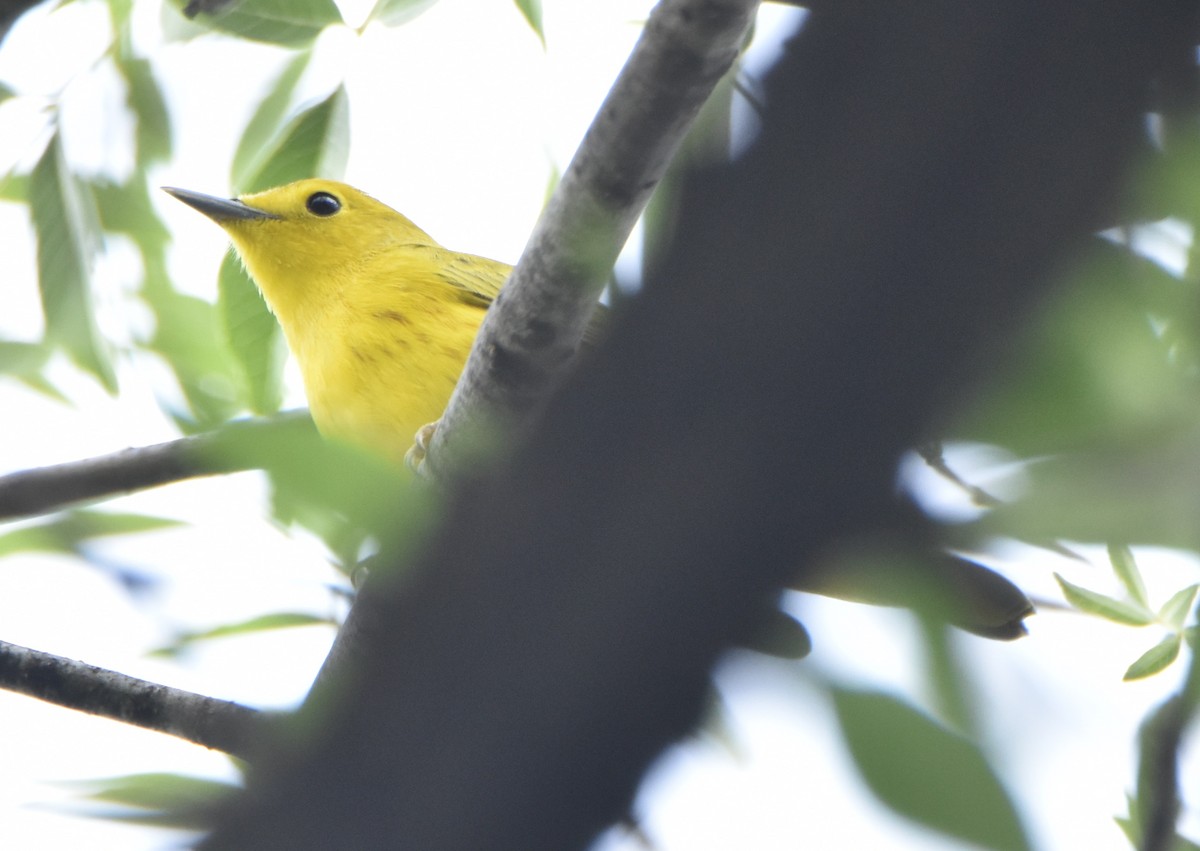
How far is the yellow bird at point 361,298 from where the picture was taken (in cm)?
449

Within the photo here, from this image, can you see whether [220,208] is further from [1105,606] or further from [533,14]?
[1105,606]

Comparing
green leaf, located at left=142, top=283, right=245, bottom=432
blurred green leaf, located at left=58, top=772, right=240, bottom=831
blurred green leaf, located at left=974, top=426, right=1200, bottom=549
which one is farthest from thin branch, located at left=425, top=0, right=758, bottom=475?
green leaf, located at left=142, top=283, right=245, bottom=432

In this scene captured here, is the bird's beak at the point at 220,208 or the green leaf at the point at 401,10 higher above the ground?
the green leaf at the point at 401,10

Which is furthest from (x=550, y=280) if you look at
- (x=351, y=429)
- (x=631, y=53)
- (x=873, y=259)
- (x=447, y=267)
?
(x=447, y=267)

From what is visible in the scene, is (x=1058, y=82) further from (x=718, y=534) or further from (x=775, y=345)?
(x=718, y=534)

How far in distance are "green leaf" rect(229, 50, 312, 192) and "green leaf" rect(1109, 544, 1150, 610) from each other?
8.99 ft

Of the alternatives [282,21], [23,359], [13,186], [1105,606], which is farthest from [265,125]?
[1105,606]

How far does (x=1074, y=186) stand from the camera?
72 cm

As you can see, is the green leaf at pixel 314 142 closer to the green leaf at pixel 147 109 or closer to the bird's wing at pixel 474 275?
the green leaf at pixel 147 109

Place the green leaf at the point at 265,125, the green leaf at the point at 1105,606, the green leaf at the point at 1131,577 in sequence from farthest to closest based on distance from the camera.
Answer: the green leaf at the point at 265,125, the green leaf at the point at 1105,606, the green leaf at the point at 1131,577

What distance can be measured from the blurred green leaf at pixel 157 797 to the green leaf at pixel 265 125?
2488 millimetres

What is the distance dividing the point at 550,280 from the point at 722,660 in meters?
1.34

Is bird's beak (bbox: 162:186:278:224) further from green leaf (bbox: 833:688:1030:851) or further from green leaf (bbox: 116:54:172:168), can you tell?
green leaf (bbox: 833:688:1030:851)

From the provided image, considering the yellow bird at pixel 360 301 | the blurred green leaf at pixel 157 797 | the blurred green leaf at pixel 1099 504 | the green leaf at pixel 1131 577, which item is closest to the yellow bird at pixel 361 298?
the yellow bird at pixel 360 301
